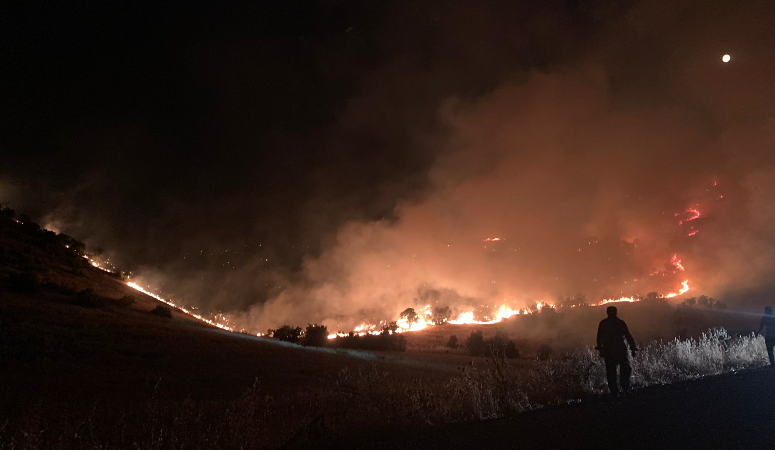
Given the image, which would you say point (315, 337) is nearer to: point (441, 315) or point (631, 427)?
point (441, 315)

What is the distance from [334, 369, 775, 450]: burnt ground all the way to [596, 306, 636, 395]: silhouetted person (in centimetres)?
96

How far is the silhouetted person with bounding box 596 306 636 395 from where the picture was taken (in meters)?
8.25

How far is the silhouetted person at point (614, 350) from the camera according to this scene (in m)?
8.25

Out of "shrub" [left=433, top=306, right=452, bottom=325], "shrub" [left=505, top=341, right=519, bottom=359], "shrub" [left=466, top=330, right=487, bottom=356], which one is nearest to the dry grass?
"shrub" [left=505, top=341, right=519, bottom=359]

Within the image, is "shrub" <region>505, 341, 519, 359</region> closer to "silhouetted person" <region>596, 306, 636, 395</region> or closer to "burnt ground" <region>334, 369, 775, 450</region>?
"silhouetted person" <region>596, 306, 636, 395</region>

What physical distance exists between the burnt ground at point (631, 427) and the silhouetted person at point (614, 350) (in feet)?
3.14

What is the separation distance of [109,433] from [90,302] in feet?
70.6

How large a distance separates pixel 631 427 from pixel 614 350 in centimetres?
352

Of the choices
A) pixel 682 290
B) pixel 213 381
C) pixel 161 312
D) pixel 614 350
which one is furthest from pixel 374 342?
pixel 682 290

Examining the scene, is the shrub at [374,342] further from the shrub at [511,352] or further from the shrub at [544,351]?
the shrub at [544,351]

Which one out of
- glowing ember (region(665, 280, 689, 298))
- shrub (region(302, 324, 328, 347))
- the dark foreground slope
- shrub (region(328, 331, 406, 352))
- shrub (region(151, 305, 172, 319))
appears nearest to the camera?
the dark foreground slope

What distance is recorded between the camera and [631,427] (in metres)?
5.31

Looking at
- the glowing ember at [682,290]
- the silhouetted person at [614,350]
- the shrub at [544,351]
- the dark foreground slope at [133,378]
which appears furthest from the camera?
the glowing ember at [682,290]

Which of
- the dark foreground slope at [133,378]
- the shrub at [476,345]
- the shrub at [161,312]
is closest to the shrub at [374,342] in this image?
the shrub at [476,345]
